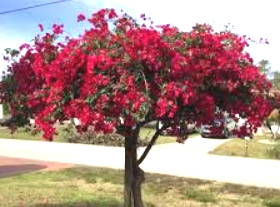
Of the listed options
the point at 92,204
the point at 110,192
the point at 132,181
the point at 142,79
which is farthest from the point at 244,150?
the point at 142,79

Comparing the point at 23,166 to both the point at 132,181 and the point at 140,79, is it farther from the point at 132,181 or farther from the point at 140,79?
the point at 140,79

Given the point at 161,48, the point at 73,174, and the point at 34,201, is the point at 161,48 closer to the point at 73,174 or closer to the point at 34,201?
the point at 34,201

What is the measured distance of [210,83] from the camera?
7.11 metres

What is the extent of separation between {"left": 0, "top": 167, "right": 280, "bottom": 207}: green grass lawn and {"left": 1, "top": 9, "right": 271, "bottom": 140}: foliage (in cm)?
401

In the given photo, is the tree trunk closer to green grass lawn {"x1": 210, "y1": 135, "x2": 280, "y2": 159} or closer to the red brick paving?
the red brick paving

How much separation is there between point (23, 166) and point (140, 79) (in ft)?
37.6

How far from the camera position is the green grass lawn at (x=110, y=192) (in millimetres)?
11375

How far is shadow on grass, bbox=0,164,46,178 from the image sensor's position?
1608cm

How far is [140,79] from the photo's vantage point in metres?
6.79

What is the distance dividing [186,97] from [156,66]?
46 centimetres

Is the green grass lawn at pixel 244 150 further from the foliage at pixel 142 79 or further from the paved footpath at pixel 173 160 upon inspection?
the foliage at pixel 142 79

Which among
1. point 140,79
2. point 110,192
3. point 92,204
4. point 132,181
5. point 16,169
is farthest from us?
point 16,169

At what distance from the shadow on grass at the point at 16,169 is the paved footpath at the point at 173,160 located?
4.95 feet

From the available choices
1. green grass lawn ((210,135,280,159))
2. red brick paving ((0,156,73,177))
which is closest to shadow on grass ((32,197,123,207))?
red brick paving ((0,156,73,177))
